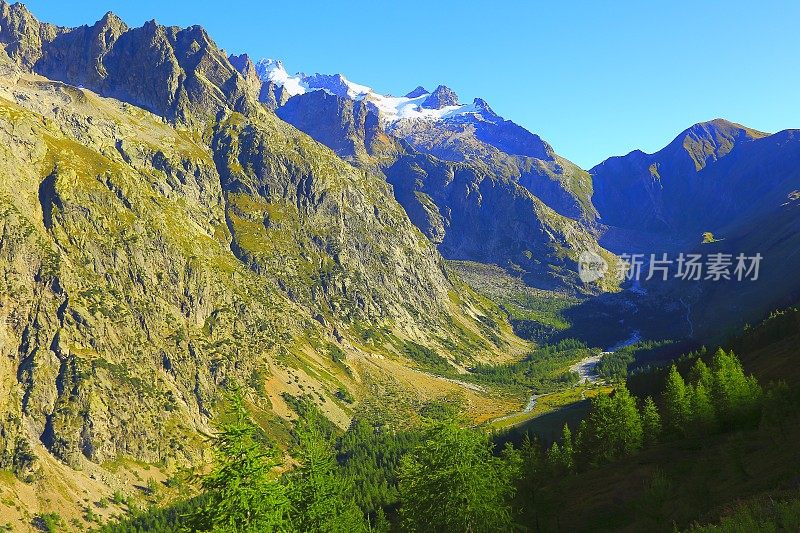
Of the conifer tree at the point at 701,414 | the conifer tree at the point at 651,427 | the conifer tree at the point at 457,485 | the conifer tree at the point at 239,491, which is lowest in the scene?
the conifer tree at the point at 651,427

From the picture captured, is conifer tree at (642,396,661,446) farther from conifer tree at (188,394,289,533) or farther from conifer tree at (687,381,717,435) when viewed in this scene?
conifer tree at (188,394,289,533)

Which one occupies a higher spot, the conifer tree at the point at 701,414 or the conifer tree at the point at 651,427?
the conifer tree at the point at 701,414

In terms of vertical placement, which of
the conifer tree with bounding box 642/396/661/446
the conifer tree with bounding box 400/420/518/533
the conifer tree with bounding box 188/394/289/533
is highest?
the conifer tree with bounding box 188/394/289/533

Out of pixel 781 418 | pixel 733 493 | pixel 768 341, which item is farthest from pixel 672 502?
pixel 768 341

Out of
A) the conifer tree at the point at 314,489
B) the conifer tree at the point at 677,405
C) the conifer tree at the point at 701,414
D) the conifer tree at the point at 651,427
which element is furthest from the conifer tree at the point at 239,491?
the conifer tree at the point at 651,427

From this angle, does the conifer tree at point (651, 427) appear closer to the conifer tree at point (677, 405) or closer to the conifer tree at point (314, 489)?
the conifer tree at point (677, 405)

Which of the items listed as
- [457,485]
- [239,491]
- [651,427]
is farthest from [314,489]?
[651,427]

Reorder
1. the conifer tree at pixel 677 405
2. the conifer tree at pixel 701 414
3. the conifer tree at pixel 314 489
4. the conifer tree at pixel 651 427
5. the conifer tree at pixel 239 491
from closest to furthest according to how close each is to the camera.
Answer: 1. the conifer tree at pixel 239 491
2. the conifer tree at pixel 314 489
3. the conifer tree at pixel 701 414
4. the conifer tree at pixel 677 405
5. the conifer tree at pixel 651 427

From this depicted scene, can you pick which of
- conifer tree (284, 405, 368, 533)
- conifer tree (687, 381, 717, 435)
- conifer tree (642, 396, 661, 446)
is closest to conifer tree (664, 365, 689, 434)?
conifer tree (687, 381, 717, 435)

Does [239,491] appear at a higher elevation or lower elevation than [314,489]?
higher

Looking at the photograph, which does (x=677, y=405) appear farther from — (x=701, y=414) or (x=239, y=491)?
(x=239, y=491)

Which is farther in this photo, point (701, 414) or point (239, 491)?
point (701, 414)

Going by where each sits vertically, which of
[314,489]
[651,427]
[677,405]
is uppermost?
[314,489]

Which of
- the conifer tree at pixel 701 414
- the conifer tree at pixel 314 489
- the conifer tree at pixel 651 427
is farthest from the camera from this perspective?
the conifer tree at pixel 651 427
